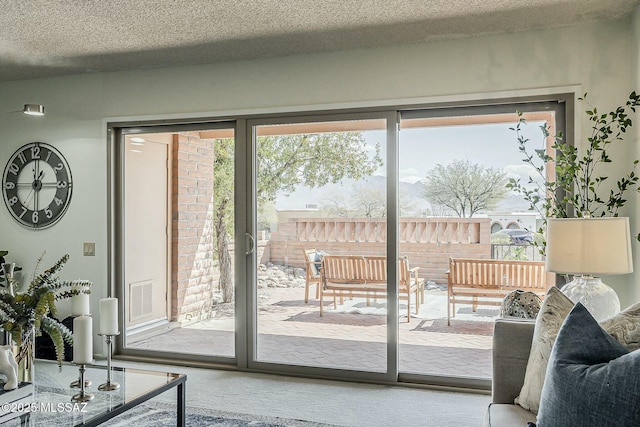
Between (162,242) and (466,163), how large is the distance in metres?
2.61

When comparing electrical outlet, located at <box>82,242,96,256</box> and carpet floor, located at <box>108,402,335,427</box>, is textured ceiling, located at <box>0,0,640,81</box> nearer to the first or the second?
electrical outlet, located at <box>82,242,96,256</box>

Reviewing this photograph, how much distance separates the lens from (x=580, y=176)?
→ 11.7 feet

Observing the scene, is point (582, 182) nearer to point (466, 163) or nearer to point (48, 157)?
point (466, 163)

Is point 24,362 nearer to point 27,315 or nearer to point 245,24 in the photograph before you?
point 27,315

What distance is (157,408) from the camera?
3420mm

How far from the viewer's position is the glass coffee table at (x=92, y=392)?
7.42ft

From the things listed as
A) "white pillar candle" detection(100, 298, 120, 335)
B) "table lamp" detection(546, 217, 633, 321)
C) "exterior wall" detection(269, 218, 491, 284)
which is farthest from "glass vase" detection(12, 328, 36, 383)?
"table lamp" detection(546, 217, 633, 321)

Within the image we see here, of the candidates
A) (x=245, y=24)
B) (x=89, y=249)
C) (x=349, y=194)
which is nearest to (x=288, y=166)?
(x=349, y=194)

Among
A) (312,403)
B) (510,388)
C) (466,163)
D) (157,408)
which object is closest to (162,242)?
(157,408)

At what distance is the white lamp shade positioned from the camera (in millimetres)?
2658

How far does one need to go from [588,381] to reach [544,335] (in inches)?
21.4

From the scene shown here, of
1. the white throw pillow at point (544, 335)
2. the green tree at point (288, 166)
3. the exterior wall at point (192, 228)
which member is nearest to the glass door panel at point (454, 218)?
the green tree at point (288, 166)

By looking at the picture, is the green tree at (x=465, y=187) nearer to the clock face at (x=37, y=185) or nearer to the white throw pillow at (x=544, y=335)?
the white throw pillow at (x=544, y=335)

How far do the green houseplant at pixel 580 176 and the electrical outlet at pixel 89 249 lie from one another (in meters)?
3.47
